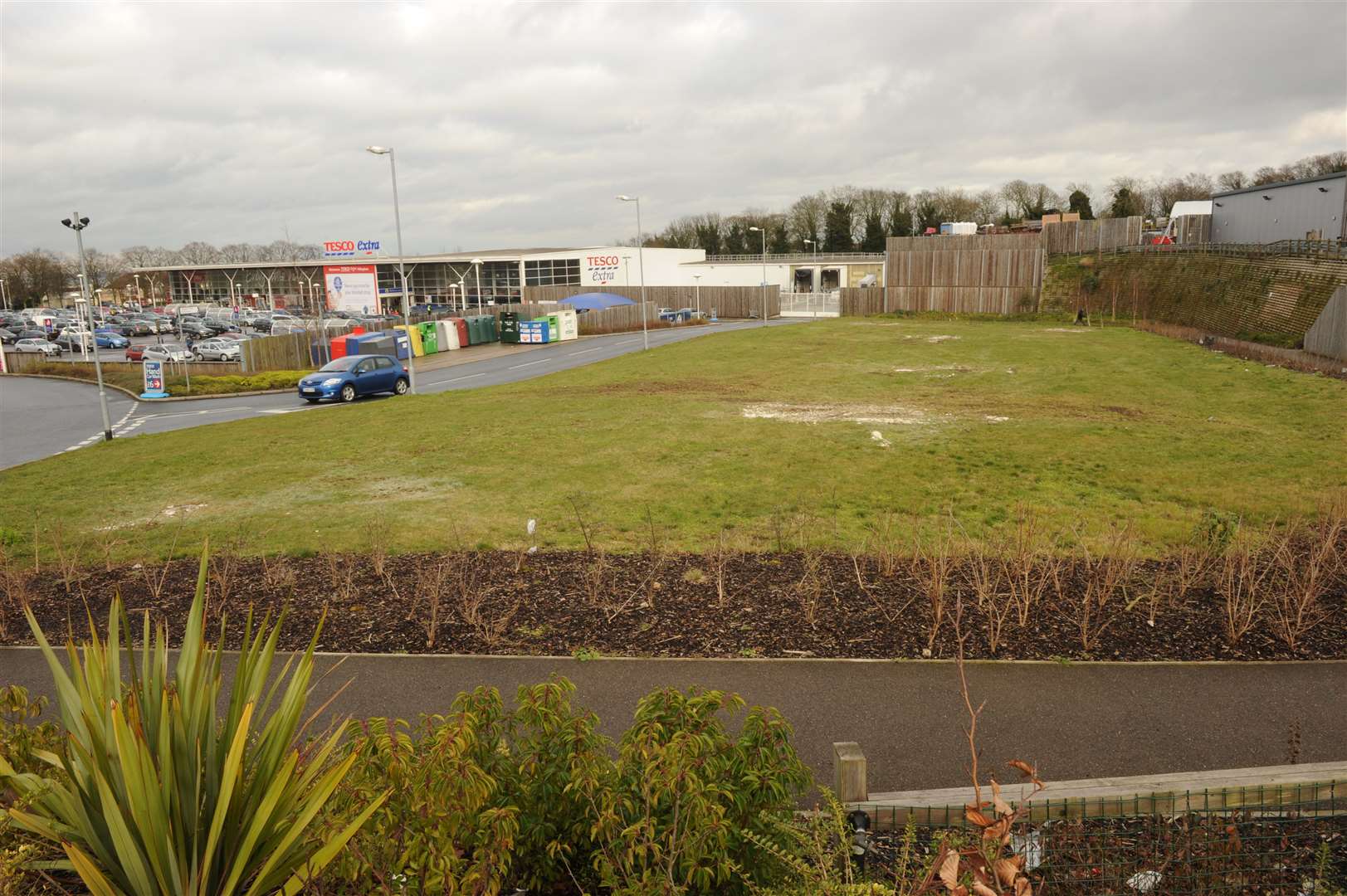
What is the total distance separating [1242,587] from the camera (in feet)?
28.1

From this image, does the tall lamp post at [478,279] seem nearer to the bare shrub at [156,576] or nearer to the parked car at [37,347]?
the parked car at [37,347]

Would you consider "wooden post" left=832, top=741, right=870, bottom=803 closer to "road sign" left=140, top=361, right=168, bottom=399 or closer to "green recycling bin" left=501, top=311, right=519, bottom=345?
"road sign" left=140, top=361, right=168, bottom=399

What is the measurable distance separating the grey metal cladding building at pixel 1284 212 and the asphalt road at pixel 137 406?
3348cm

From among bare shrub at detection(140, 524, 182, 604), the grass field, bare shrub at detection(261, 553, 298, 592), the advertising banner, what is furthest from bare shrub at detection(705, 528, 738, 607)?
the advertising banner

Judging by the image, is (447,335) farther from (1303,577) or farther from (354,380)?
(1303,577)

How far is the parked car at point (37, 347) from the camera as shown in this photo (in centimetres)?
5571

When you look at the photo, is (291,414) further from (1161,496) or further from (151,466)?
(1161,496)

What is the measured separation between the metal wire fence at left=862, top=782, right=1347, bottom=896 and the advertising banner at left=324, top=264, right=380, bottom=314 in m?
55.0

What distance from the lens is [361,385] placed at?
31.3m

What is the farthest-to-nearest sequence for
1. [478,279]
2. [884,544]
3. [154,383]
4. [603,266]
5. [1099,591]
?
[603,266] < [478,279] < [154,383] < [884,544] < [1099,591]

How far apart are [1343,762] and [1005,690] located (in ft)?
6.87

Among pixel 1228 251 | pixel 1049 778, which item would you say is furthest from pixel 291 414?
pixel 1228 251

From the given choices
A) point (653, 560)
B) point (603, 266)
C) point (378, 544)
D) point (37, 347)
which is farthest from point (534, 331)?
point (653, 560)

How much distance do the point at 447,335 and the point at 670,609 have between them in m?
49.2
